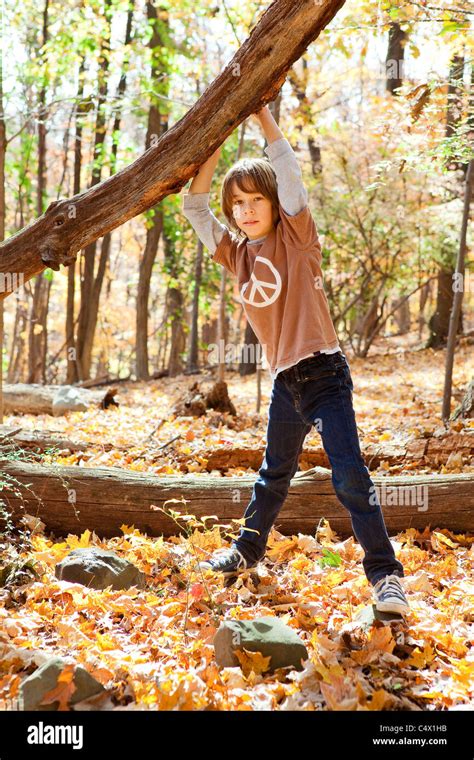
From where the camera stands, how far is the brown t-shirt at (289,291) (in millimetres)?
2756

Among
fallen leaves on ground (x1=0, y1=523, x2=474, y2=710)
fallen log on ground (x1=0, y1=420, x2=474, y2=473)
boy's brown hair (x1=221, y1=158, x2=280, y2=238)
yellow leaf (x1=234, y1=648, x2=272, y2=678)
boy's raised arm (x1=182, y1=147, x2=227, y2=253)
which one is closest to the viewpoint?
fallen leaves on ground (x1=0, y1=523, x2=474, y2=710)

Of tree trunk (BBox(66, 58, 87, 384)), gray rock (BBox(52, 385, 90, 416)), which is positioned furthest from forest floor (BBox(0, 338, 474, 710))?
tree trunk (BBox(66, 58, 87, 384))

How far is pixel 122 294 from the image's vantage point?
25359mm

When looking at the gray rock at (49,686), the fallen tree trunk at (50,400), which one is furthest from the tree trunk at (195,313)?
the gray rock at (49,686)

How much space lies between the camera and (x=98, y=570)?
10.1 ft

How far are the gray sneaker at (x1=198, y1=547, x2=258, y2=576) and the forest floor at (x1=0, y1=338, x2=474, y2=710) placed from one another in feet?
0.18

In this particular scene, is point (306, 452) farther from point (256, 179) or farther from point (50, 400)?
point (50, 400)

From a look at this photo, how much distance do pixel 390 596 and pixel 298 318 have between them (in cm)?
125

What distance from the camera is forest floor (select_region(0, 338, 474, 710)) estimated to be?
2287 mm

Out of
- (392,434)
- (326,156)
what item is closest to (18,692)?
(392,434)

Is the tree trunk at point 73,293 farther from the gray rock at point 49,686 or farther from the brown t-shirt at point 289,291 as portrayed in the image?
the gray rock at point 49,686

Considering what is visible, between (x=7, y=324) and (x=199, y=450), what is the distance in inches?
951

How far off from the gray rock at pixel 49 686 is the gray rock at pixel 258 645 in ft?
1.54

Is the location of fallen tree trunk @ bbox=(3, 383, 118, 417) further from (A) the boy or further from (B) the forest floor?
(A) the boy
